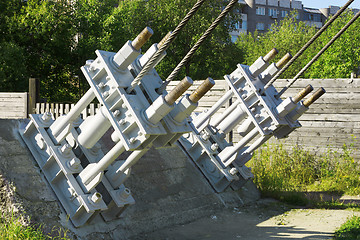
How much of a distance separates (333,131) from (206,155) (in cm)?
382

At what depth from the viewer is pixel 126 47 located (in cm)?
472

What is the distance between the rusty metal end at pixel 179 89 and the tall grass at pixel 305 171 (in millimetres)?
4595

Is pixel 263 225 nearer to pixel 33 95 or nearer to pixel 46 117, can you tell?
pixel 46 117

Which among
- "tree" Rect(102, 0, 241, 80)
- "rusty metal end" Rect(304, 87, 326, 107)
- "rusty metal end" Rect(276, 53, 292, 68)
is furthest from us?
"tree" Rect(102, 0, 241, 80)

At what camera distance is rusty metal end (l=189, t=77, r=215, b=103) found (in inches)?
177


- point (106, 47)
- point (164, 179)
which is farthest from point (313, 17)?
point (164, 179)

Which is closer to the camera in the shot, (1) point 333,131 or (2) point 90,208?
(2) point 90,208

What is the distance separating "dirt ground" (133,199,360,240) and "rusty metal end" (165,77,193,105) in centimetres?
195

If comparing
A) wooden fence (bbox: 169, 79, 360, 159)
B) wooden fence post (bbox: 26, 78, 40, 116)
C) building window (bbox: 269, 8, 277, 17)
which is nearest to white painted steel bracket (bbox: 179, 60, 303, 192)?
wooden fence (bbox: 169, 79, 360, 159)

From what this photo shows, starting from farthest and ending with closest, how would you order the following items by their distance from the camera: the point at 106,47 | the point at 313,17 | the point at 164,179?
the point at 313,17, the point at 106,47, the point at 164,179

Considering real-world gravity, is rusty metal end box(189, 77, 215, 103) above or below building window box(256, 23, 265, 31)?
above

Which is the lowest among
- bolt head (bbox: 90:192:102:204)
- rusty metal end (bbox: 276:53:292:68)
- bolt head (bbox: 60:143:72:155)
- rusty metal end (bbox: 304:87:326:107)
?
bolt head (bbox: 90:192:102:204)

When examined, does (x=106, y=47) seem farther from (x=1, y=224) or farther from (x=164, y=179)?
(x=1, y=224)

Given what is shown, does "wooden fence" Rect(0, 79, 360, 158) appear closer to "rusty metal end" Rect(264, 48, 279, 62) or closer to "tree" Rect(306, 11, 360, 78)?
"rusty metal end" Rect(264, 48, 279, 62)
